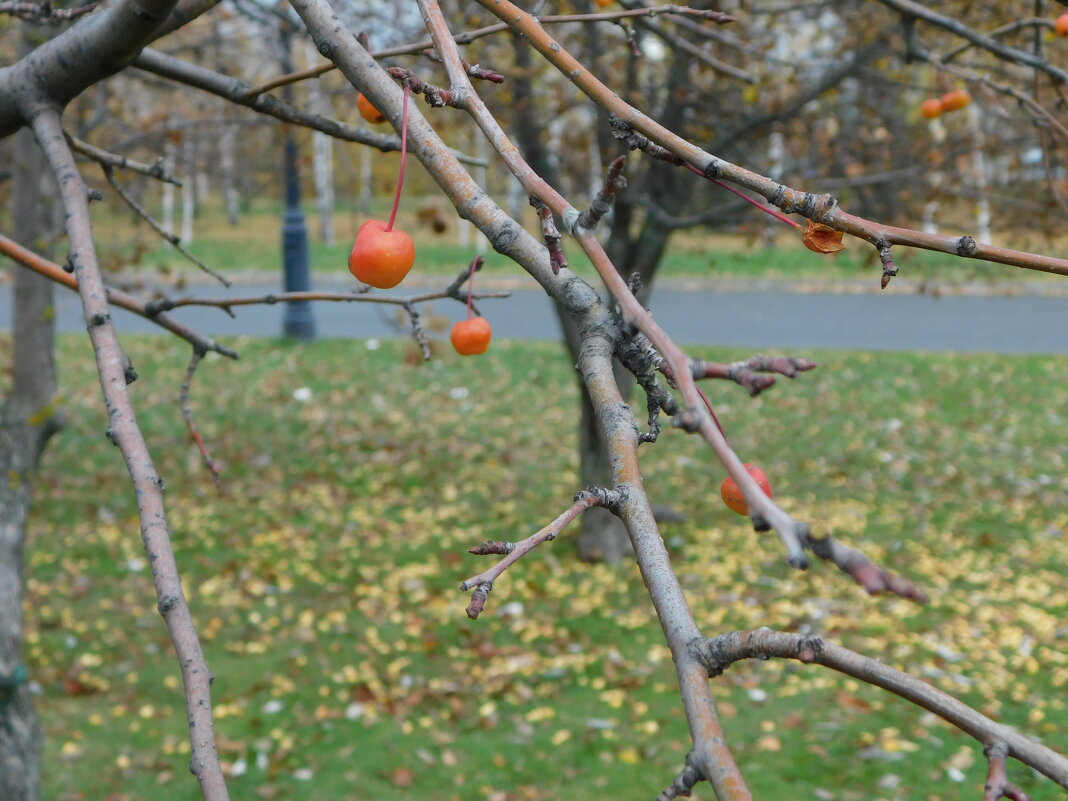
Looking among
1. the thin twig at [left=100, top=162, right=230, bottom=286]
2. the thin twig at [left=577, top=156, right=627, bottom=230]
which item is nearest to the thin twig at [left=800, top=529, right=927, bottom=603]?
the thin twig at [left=577, top=156, right=627, bottom=230]

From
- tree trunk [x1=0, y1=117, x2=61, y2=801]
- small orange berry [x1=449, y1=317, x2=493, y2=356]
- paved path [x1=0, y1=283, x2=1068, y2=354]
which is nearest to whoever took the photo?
small orange berry [x1=449, y1=317, x2=493, y2=356]

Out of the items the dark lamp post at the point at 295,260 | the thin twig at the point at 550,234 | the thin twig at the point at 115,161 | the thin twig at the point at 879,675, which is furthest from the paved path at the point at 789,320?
the thin twig at the point at 879,675

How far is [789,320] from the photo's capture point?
15.2 meters

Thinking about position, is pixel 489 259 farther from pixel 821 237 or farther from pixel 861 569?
pixel 861 569

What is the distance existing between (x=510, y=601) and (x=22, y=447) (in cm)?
306

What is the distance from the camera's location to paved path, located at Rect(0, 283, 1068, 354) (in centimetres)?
1350

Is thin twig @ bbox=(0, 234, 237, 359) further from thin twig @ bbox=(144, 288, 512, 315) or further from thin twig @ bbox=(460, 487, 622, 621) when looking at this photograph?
thin twig @ bbox=(460, 487, 622, 621)

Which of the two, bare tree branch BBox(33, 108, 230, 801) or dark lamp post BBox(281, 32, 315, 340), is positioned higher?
dark lamp post BBox(281, 32, 315, 340)

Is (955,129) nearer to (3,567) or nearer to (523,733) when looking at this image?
(523,733)

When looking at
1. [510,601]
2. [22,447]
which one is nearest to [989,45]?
[22,447]

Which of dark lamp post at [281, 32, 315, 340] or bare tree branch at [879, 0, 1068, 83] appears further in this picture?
dark lamp post at [281, 32, 315, 340]

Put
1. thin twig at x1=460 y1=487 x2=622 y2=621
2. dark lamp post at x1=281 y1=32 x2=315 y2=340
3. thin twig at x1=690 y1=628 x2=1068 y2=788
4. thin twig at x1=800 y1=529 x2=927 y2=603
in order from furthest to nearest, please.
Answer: dark lamp post at x1=281 y1=32 x2=315 y2=340, thin twig at x1=460 y1=487 x2=622 y2=621, thin twig at x1=690 y1=628 x2=1068 y2=788, thin twig at x1=800 y1=529 x2=927 y2=603

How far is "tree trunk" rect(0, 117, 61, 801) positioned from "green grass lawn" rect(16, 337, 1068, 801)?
1172 millimetres

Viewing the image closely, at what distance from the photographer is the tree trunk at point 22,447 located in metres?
3.36
